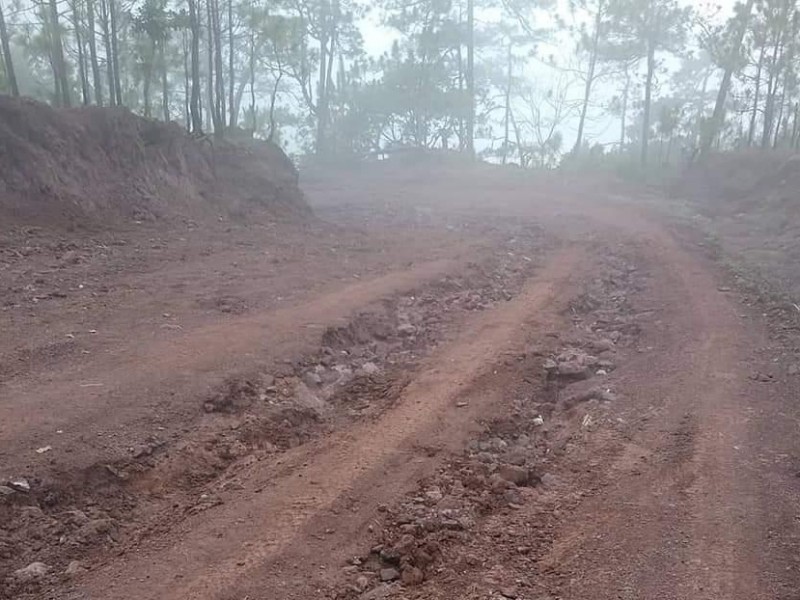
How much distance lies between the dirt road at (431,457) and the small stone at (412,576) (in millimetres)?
22

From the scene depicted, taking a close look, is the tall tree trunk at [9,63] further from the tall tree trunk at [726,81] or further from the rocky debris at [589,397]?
the tall tree trunk at [726,81]

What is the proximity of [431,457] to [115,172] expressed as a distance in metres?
10.9

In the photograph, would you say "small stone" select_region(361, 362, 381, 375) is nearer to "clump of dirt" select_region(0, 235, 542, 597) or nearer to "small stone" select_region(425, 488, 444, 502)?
"clump of dirt" select_region(0, 235, 542, 597)

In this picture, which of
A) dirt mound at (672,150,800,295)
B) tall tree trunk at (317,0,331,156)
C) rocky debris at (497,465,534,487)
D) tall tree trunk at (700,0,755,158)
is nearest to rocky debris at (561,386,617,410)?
rocky debris at (497,465,534,487)

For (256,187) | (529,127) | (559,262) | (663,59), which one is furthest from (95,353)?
(529,127)

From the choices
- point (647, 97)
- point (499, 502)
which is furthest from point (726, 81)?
point (499, 502)

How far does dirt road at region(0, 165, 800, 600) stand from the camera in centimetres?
404

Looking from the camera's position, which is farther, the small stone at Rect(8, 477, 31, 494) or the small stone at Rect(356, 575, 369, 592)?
the small stone at Rect(8, 477, 31, 494)

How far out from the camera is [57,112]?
1374 centimetres

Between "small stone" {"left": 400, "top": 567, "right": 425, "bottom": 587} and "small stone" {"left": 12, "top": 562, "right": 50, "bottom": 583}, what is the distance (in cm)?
198

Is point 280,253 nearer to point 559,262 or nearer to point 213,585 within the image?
point 559,262

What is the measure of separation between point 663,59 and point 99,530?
33.0 m

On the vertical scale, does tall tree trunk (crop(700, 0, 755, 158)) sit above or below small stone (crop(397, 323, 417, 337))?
above

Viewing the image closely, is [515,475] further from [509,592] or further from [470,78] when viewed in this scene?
[470,78]
